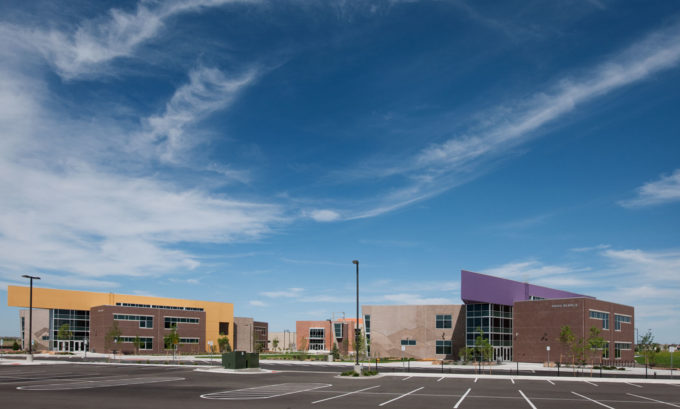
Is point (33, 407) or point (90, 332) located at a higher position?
point (33, 407)

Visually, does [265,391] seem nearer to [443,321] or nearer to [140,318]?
[443,321]

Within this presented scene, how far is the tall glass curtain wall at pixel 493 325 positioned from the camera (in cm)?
7906

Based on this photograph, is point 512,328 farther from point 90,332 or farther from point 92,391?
point 90,332

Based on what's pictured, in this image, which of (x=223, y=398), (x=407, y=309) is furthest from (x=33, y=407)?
(x=407, y=309)

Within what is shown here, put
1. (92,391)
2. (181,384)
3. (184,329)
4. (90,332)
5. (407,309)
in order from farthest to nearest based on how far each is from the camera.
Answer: (184,329)
(90,332)
(407,309)
(181,384)
(92,391)

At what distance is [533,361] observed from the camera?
79125 millimetres

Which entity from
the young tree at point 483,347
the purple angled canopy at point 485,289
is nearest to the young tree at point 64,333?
the purple angled canopy at point 485,289

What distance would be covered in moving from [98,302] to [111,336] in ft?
44.4

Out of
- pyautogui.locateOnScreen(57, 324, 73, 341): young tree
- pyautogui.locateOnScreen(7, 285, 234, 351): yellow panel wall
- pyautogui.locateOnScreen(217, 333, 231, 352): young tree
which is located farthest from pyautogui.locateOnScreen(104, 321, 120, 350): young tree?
pyautogui.locateOnScreen(217, 333, 231, 352): young tree

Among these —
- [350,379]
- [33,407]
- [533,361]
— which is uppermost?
[33,407]

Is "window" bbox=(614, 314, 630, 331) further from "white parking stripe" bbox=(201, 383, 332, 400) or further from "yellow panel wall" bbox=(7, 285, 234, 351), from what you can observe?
"yellow panel wall" bbox=(7, 285, 234, 351)

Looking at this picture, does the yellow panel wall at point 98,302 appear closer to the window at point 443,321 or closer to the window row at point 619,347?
the window at point 443,321

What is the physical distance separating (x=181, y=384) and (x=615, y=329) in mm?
70572

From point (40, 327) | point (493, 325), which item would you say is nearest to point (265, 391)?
point (493, 325)
